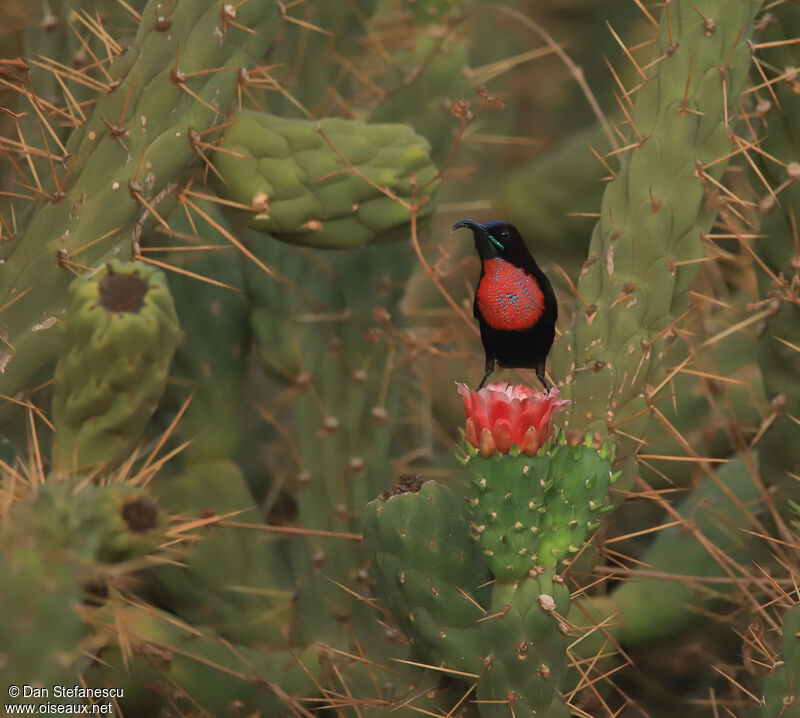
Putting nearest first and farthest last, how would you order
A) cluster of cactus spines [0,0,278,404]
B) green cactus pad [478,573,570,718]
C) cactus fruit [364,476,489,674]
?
green cactus pad [478,573,570,718] < cactus fruit [364,476,489,674] < cluster of cactus spines [0,0,278,404]

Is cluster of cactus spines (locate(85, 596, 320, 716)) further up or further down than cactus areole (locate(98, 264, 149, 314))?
further down

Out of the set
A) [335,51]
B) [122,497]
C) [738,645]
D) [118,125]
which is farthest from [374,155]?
[738,645]

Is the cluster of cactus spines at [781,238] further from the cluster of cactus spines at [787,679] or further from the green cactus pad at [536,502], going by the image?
the green cactus pad at [536,502]

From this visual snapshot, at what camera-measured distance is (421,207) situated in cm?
233

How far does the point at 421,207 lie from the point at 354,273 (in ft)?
1.80

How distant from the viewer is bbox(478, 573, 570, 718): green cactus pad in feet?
5.60

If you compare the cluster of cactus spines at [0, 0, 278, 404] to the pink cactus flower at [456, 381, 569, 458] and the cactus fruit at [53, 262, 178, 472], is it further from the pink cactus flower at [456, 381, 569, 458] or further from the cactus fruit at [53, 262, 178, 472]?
the pink cactus flower at [456, 381, 569, 458]

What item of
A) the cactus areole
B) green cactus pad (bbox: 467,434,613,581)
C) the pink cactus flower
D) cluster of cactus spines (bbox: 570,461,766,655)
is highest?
the cactus areole

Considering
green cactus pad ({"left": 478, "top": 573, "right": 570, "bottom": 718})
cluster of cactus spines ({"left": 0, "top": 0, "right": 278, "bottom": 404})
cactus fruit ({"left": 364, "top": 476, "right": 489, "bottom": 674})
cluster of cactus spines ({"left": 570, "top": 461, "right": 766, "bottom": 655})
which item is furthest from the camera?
cluster of cactus spines ({"left": 570, "top": 461, "right": 766, "bottom": 655})

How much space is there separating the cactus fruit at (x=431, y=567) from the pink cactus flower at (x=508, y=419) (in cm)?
27

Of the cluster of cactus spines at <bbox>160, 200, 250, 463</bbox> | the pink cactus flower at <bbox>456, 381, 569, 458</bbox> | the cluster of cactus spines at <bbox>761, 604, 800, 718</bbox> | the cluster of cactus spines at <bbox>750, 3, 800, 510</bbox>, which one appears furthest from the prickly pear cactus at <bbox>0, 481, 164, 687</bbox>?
the cluster of cactus spines at <bbox>750, 3, 800, 510</bbox>

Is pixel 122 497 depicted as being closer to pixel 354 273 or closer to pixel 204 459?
pixel 204 459

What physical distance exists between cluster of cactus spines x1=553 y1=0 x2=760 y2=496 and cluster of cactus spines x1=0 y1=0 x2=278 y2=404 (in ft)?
2.53

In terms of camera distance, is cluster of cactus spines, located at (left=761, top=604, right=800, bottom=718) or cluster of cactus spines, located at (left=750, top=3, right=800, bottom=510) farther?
cluster of cactus spines, located at (left=750, top=3, right=800, bottom=510)
